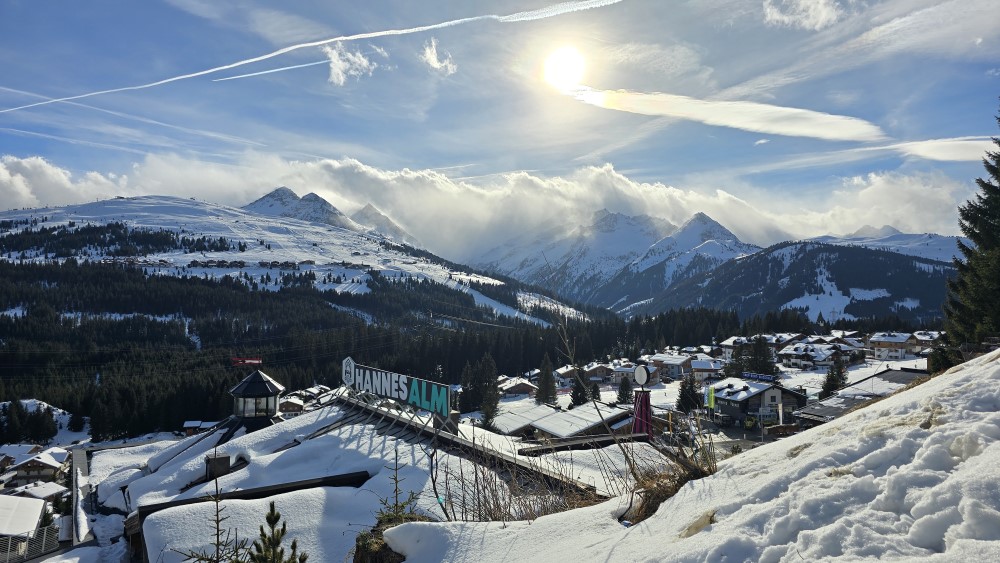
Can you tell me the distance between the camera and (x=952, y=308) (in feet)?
64.9

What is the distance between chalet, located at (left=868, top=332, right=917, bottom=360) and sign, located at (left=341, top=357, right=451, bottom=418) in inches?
3097

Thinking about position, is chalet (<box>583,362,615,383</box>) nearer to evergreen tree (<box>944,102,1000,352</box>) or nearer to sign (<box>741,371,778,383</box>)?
sign (<box>741,371,778,383</box>)

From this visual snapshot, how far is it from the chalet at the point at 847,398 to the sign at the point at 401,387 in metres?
11.6

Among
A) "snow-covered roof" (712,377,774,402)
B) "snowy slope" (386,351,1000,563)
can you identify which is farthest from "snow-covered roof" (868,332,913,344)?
"snowy slope" (386,351,1000,563)

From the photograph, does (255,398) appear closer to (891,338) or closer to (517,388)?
(517,388)

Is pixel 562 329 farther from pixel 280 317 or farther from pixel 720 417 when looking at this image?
pixel 280 317

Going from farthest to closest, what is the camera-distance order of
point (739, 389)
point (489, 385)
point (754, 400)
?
point (489, 385) < point (739, 389) < point (754, 400)

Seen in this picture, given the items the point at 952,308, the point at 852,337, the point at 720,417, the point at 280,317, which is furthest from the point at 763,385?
the point at 280,317

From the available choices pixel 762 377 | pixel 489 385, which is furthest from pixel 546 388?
pixel 762 377

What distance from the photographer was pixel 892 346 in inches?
3187

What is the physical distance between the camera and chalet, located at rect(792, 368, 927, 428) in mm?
22281

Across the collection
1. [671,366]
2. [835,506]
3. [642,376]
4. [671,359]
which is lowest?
[671,366]

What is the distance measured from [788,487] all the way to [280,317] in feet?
498

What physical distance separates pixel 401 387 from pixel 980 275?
1929 cm
